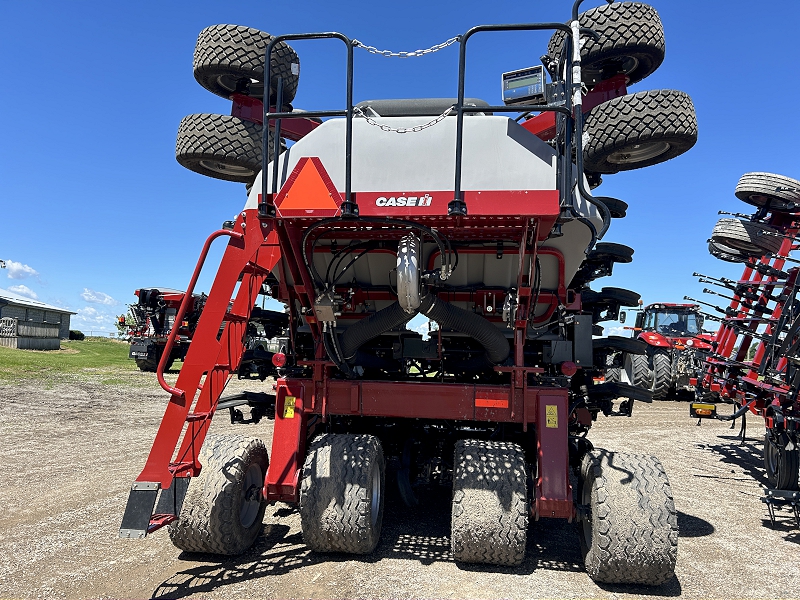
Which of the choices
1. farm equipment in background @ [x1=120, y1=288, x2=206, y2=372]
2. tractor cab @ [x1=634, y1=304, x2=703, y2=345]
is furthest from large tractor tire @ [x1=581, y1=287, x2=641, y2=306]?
farm equipment in background @ [x1=120, y1=288, x2=206, y2=372]

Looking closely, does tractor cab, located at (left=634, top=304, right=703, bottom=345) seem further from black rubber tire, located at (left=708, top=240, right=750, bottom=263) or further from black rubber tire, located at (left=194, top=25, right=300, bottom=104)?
black rubber tire, located at (left=194, top=25, right=300, bottom=104)

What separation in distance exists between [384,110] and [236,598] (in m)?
3.47

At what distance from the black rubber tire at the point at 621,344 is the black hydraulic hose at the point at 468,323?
4.04ft

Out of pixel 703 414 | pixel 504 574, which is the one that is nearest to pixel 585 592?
pixel 504 574

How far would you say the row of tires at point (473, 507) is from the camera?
12.1 ft

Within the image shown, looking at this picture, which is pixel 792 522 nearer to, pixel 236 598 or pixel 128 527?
pixel 236 598

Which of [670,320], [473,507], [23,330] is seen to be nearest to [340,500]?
[473,507]

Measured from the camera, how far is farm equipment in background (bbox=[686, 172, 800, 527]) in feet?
19.4

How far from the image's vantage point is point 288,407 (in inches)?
177

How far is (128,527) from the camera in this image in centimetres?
323

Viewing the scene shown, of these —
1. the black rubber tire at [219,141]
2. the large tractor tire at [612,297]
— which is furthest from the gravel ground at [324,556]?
the black rubber tire at [219,141]

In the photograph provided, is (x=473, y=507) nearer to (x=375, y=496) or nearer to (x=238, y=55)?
(x=375, y=496)

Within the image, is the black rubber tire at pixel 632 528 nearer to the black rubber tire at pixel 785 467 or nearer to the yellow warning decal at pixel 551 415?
the yellow warning decal at pixel 551 415

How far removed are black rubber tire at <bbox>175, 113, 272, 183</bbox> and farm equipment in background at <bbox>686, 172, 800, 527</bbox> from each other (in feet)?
16.9
